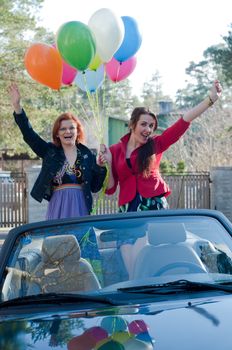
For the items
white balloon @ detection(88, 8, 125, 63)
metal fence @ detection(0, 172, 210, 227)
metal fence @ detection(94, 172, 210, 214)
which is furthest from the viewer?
metal fence @ detection(94, 172, 210, 214)

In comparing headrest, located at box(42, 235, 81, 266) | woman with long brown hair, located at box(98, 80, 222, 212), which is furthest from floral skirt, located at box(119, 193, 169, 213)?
headrest, located at box(42, 235, 81, 266)

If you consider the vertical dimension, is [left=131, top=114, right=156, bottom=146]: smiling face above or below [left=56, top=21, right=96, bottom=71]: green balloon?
below

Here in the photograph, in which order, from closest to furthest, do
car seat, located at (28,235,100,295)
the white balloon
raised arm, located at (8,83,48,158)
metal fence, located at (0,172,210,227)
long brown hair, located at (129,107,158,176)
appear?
car seat, located at (28,235,100,295), long brown hair, located at (129,107,158,176), raised arm, located at (8,83,48,158), the white balloon, metal fence, located at (0,172,210,227)

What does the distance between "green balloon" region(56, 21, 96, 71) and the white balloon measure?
14 cm

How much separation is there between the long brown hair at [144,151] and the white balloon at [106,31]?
1090 mm

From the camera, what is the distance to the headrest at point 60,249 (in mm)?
3738

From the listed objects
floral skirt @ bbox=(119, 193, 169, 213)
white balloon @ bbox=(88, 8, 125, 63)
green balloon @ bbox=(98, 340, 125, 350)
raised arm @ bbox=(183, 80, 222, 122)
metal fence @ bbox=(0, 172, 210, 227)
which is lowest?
metal fence @ bbox=(0, 172, 210, 227)

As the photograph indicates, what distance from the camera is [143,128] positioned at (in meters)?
5.64

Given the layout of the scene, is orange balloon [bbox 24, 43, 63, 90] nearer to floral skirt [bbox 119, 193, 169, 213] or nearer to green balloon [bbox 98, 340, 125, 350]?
floral skirt [bbox 119, 193, 169, 213]

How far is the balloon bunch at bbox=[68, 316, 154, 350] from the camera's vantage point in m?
2.69

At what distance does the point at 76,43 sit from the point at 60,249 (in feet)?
9.59

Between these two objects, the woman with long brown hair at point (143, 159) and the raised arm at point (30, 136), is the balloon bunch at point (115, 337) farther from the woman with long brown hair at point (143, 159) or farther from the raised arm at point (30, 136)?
the raised arm at point (30, 136)

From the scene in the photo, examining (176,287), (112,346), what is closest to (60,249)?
(176,287)

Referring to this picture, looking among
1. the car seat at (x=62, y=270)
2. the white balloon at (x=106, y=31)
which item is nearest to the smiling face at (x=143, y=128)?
the white balloon at (x=106, y=31)
